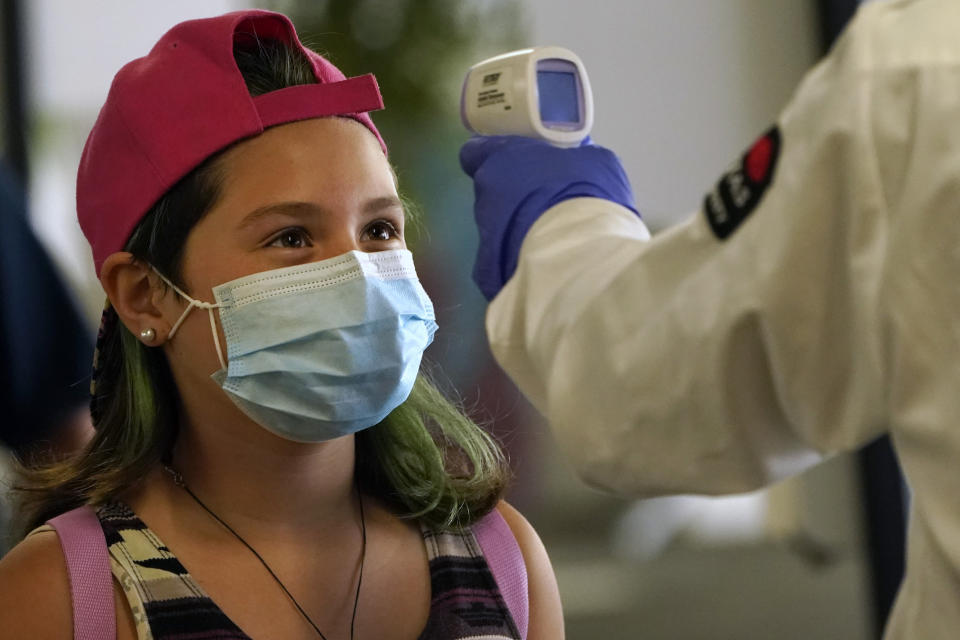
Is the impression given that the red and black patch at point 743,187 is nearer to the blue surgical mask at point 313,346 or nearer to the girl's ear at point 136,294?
the blue surgical mask at point 313,346

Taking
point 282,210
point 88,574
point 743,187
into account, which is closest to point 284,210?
point 282,210

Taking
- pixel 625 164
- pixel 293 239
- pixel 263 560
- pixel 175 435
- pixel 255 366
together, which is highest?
pixel 293 239

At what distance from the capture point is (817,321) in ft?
2.20

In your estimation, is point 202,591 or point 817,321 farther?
point 202,591

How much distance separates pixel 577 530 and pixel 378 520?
55.7 inches

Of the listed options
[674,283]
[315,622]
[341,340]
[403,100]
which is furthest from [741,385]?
[403,100]

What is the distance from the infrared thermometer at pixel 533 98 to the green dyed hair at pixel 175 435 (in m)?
0.41

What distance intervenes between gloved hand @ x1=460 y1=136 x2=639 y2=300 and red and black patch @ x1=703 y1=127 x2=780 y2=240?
0.81 ft

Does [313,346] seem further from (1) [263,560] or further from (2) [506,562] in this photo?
(2) [506,562]

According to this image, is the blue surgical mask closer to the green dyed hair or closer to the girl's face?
the girl's face

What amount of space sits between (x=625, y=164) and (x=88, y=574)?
1.97 meters

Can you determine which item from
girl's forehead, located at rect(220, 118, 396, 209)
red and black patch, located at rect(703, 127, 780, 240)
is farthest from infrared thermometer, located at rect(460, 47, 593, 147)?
red and black patch, located at rect(703, 127, 780, 240)

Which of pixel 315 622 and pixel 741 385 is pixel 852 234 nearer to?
pixel 741 385

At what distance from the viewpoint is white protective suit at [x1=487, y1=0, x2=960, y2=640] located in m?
0.62
